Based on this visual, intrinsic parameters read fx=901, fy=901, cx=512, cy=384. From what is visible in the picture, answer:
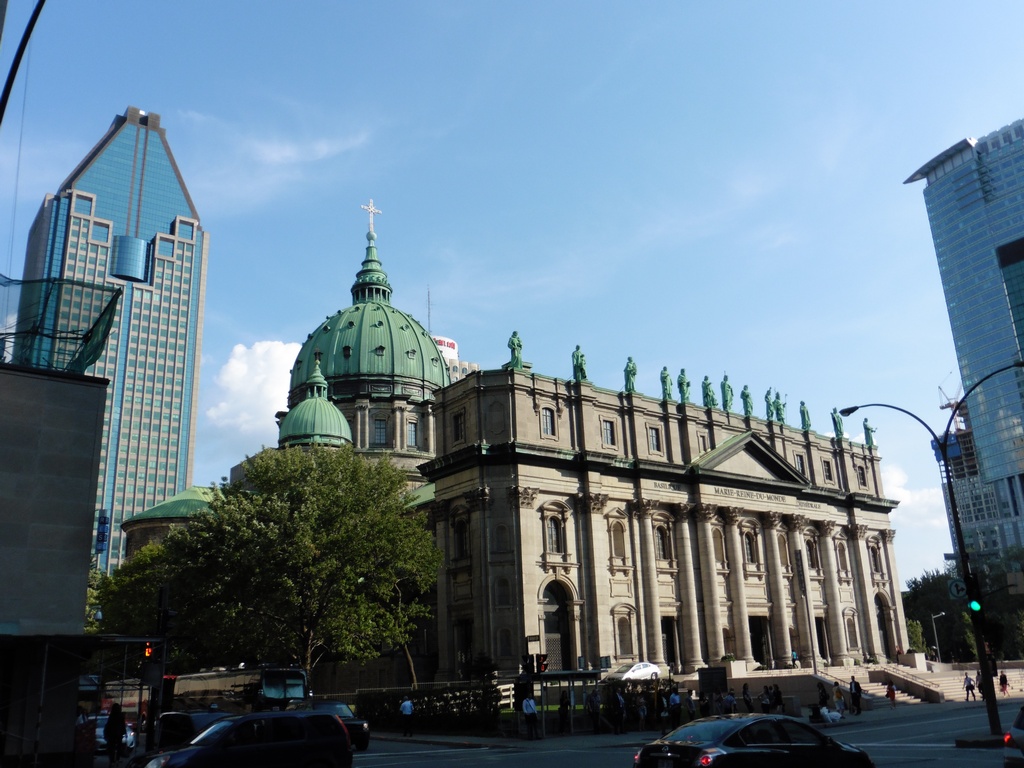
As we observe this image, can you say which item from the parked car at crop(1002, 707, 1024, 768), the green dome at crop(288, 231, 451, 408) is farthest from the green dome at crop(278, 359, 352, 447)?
the parked car at crop(1002, 707, 1024, 768)

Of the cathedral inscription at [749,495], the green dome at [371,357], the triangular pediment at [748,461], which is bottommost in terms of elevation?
the cathedral inscription at [749,495]

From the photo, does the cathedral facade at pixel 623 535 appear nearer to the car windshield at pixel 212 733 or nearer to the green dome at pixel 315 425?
the green dome at pixel 315 425

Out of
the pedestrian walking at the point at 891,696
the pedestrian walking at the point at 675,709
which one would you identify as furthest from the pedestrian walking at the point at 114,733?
the pedestrian walking at the point at 891,696

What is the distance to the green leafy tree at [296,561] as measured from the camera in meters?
47.8

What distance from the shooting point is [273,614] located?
48.3 metres

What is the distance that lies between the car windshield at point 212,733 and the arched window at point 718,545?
53961 mm

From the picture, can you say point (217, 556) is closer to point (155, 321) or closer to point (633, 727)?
point (633, 727)

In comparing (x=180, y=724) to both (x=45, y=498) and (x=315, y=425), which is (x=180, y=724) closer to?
(x=45, y=498)

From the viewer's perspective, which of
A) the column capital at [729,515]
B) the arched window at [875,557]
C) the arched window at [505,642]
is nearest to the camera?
the arched window at [505,642]

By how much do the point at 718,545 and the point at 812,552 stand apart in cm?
1313

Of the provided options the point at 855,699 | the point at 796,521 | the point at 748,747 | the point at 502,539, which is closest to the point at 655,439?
the point at 796,521

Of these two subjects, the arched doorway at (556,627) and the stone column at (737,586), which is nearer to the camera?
the arched doorway at (556,627)

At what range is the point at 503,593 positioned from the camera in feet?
186

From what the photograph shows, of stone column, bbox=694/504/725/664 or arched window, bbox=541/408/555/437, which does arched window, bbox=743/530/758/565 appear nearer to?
stone column, bbox=694/504/725/664
